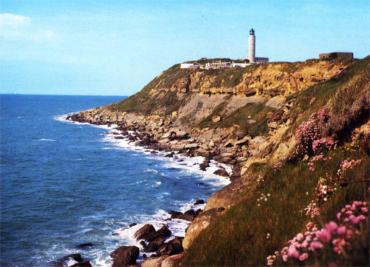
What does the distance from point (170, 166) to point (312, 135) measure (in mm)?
40442

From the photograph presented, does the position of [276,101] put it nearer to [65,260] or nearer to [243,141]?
[243,141]

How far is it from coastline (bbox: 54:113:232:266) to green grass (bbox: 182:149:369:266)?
11.9m

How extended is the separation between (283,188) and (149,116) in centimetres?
9203

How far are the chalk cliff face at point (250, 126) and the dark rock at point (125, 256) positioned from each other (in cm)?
811

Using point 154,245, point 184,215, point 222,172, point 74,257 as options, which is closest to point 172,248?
point 154,245

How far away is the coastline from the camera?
27.3m

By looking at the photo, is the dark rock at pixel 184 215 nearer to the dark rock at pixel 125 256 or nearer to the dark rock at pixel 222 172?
the dark rock at pixel 125 256

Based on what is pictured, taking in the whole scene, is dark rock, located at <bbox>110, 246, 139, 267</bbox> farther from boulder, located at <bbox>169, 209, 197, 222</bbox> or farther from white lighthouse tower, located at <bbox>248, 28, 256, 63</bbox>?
white lighthouse tower, located at <bbox>248, 28, 256, 63</bbox>

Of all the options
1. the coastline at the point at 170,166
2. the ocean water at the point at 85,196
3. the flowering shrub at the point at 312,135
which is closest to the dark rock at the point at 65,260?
the coastline at the point at 170,166

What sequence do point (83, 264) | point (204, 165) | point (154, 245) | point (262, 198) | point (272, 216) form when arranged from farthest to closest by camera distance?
point (204, 165) < point (154, 245) < point (83, 264) < point (262, 198) < point (272, 216)

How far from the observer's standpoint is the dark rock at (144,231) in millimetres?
27547

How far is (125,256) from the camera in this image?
23.7m

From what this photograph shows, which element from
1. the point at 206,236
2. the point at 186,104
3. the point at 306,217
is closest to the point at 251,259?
the point at 306,217

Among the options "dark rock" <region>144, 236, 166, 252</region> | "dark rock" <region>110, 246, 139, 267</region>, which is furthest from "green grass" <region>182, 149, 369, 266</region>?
"dark rock" <region>144, 236, 166, 252</region>
